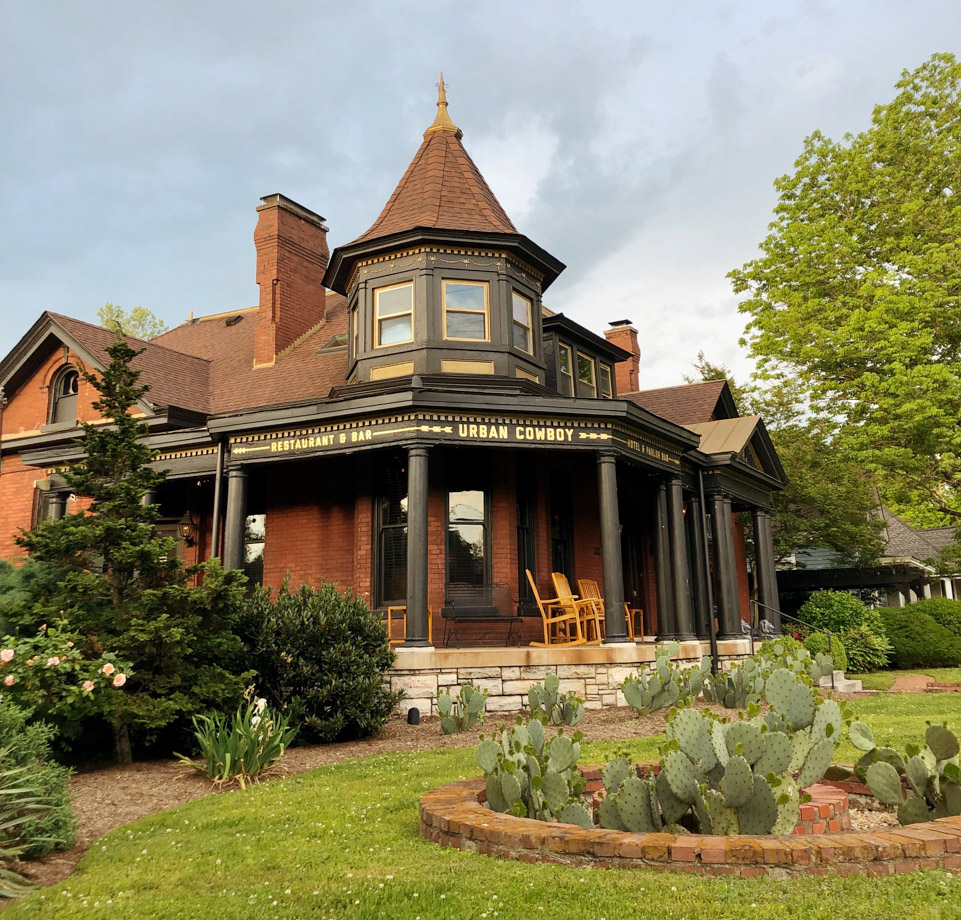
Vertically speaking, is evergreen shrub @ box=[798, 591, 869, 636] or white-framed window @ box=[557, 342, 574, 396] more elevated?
white-framed window @ box=[557, 342, 574, 396]

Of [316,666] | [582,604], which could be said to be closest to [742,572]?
[582,604]

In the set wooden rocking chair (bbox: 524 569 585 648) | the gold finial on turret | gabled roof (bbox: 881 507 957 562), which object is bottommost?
Result: wooden rocking chair (bbox: 524 569 585 648)

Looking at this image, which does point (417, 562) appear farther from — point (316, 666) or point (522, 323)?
point (522, 323)

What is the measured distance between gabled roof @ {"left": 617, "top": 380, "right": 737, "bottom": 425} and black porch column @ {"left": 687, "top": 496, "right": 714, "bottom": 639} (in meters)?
2.78

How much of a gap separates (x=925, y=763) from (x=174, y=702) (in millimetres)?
6577

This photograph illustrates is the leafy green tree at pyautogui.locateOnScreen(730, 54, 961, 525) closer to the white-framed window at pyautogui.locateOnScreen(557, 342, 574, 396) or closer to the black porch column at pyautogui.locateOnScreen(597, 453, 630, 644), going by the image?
the white-framed window at pyautogui.locateOnScreen(557, 342, 574, 396)

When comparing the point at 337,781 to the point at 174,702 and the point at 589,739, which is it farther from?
the point at 589,739

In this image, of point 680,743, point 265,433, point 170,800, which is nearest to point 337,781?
point 170,800

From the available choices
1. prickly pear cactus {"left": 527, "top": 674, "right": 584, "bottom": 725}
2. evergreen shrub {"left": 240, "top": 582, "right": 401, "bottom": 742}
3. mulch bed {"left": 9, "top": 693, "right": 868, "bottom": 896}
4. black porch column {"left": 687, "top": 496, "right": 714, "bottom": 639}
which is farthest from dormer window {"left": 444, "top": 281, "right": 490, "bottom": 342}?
prickly pear cactus {"left": 527, "top": 674, "right": 584, "bottom": 725}

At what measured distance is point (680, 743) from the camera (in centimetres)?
463

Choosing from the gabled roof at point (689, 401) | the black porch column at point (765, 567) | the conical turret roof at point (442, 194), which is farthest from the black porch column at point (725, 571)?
A: the conical turret roof at point (442, 194)

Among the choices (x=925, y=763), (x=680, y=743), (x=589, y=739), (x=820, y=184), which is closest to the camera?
(x=680, y=743)

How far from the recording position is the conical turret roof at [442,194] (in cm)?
1570

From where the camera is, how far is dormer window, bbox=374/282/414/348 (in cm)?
1518
